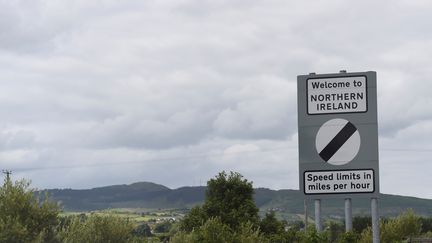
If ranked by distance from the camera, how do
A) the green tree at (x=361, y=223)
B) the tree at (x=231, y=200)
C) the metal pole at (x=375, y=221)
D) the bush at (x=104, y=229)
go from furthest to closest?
the green tree at (x=361, y=223)
the tree at (x=231, y=200)
the bush at (x=104, y=229)
the metal pole at (x=375, y=221)

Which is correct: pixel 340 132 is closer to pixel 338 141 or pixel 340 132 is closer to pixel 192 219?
pixel 338 141

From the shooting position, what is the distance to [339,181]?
12.9m

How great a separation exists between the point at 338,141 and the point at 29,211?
98.1 ft

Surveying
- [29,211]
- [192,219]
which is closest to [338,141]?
[29,211]

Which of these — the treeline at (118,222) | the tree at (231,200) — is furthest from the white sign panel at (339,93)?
the tree at (231,200)

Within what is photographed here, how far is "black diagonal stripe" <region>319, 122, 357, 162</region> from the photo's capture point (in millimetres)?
12867

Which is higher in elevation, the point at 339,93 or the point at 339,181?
the point at 339,93

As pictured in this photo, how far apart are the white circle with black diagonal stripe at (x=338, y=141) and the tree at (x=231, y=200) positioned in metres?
50.6

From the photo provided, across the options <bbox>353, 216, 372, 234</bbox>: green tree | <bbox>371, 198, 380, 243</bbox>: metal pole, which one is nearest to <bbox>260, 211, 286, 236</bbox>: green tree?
<bbox>353, 216, 372, 234</bbox>: green tree

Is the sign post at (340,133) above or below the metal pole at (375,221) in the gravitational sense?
above

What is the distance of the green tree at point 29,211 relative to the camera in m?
39.9

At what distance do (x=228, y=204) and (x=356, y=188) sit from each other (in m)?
52.8

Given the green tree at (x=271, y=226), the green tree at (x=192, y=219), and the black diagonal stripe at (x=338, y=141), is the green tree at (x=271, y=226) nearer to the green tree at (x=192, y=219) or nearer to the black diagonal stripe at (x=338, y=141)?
the green tree at (x=192, y=219)

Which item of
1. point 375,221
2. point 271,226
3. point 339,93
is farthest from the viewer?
point 271,226
